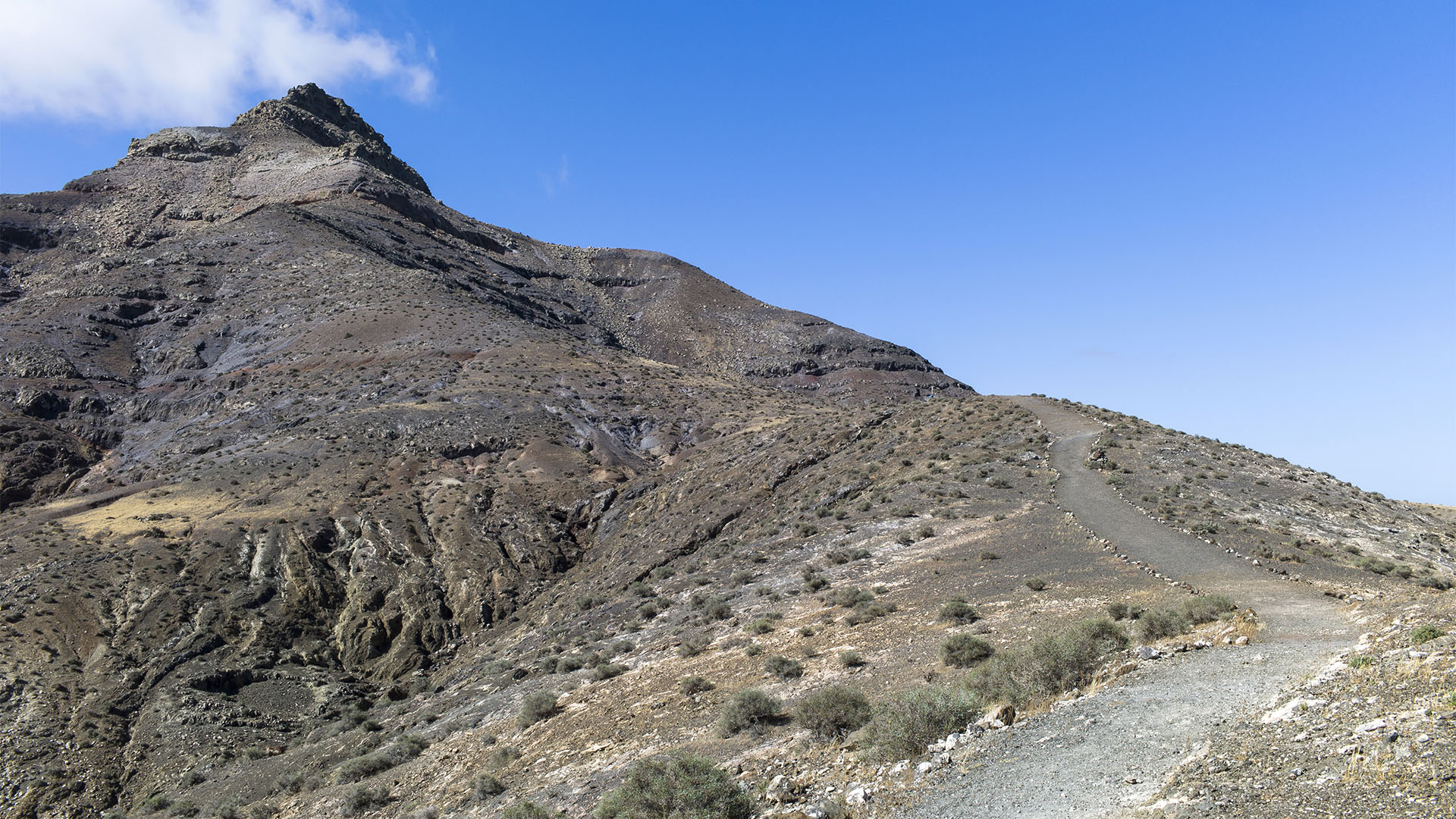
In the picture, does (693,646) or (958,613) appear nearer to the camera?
(958,613)

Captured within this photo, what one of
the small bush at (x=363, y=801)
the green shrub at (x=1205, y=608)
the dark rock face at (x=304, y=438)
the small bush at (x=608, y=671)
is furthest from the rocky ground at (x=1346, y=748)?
the dark rock face at (x=304, y=438)

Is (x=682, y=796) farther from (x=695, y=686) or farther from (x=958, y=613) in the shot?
(x=958, y=613)

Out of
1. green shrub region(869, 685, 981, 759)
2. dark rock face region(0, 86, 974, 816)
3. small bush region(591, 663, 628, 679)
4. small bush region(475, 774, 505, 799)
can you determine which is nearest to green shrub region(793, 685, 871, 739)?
green shrub region(869, 685, 981, 759)

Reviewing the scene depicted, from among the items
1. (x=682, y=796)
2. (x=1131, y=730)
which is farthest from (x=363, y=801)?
(x=1131, y=730)

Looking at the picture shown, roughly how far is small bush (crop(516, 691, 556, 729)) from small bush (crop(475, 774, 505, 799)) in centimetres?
309

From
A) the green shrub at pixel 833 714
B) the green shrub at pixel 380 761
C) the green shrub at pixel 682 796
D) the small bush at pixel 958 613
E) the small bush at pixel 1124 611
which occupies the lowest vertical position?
the green shrub at pixel 380 761

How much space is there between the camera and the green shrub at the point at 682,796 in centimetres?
1007

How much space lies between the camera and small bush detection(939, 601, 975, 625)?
17266 mm

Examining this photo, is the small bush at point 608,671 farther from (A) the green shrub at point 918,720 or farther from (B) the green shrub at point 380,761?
(A) the green shrub at point 918,720

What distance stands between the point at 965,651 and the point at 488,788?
29.2 feet

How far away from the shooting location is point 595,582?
113 ft

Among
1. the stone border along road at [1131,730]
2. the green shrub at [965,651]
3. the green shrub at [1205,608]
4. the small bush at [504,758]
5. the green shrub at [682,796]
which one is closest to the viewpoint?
the stone border along road at [1131,730]

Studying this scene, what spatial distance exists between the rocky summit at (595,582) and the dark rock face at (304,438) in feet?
0.76

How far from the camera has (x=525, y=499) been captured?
42719mm
